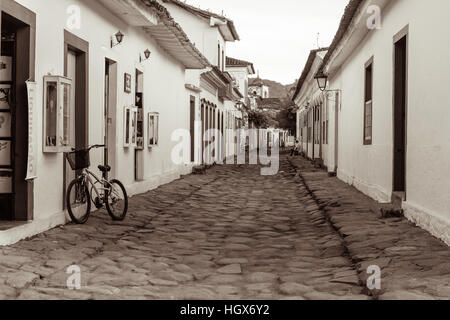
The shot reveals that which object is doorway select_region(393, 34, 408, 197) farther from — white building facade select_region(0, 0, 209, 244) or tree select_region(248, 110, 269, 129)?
tree select_region(248, 110, 269, 129)

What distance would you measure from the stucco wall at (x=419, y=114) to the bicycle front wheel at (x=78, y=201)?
13.4 ft

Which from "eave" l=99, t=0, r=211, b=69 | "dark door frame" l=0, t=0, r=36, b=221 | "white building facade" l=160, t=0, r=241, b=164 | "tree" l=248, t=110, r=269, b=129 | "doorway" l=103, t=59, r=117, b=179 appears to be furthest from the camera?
"tree" l=248, t=110, r=269, b=129

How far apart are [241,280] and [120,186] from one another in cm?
414

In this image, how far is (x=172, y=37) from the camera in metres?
13.9

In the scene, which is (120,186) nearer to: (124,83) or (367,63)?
(124,83)

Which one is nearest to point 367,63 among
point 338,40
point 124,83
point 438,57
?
point 338,40

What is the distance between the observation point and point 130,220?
8930mm

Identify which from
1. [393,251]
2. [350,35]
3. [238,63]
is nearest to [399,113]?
[350,35]

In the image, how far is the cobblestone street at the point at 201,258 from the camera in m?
4.88

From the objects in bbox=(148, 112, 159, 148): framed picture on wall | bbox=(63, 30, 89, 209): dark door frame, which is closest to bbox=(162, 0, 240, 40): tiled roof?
bbox=(148, 112, 159, 148): framed picture on wall

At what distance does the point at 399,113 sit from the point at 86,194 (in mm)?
4571

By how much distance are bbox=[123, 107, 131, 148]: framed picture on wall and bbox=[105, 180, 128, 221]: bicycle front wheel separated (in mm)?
2354

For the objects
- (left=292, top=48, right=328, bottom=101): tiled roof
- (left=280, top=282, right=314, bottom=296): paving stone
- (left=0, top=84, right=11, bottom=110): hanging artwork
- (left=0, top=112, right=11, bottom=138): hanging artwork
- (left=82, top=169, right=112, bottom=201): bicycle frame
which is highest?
(left=292, top=48, right=328, bottom=101): tiled roof

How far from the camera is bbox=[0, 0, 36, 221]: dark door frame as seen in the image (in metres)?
6.92
